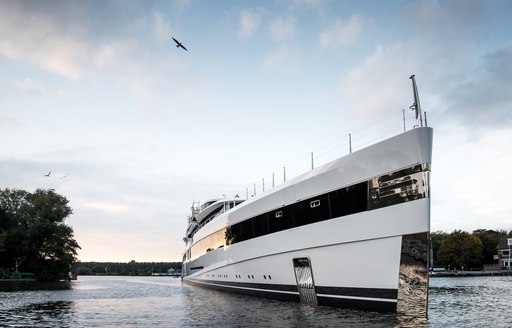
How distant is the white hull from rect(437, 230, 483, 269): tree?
3898 inches

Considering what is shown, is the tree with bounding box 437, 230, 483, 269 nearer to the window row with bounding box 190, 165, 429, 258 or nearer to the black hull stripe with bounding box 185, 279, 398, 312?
the black hull stripe with bounding box 185, 279, 398, 312

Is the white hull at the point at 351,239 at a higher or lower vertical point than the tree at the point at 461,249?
higher

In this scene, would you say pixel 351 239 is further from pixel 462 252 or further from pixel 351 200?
pixel 462 252

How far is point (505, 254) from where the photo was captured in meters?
106

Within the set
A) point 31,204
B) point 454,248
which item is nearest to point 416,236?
point 31,204

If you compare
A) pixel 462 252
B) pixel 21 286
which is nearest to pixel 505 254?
pixel 462 252

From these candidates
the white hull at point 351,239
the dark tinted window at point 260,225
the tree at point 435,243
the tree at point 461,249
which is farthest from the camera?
the tree at point 435,243

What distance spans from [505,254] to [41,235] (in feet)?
314

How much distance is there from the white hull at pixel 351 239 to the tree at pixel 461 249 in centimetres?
9902

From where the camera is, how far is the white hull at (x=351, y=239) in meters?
15.4

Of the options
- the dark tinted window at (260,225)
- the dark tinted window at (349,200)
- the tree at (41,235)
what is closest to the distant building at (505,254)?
the tree at (41,235)

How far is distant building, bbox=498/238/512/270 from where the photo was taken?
10362 cm

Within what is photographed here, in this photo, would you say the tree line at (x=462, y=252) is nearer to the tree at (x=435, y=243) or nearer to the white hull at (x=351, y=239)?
the tree at (x=435, y=243)

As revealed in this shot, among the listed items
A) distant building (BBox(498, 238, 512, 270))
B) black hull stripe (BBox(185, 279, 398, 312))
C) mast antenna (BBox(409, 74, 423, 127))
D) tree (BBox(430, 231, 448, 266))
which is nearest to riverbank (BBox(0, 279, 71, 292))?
black hull stripe (BBox(185, 279, 398, 312))
